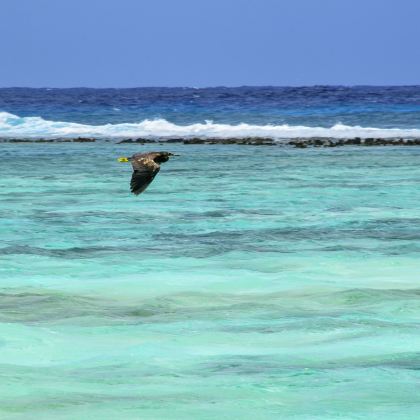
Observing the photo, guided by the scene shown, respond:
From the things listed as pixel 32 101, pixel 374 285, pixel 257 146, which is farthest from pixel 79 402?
pixel 32 101

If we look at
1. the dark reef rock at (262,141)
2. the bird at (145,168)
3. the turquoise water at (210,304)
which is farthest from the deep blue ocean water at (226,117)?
the bird at (145,168)

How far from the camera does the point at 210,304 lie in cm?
959

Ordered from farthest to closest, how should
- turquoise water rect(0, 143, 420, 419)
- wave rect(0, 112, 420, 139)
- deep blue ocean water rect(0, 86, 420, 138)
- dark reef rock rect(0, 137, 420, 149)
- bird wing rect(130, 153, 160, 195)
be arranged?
deep blue ocean water rect(0, 86, 420, 138) < wave rect(0, 112, 420, 139) < dark reef rock rect(0, 137, 420, 149) < bird wing rect(130, 153, 160, 195) < turquoise water rect(0, 143, 420, 419)

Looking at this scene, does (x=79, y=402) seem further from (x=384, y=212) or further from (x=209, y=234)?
(x=384, y=212)

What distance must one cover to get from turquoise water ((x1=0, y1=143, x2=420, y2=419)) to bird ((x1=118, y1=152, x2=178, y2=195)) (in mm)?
728

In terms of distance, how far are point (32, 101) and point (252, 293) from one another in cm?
5592

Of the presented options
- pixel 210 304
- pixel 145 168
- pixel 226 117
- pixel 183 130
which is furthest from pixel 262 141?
pixel 210 304

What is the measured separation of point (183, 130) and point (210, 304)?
98.6 feet

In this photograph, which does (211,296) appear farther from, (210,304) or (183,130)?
(183,130)

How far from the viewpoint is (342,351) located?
8.05 m

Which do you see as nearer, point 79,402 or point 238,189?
point 79,402

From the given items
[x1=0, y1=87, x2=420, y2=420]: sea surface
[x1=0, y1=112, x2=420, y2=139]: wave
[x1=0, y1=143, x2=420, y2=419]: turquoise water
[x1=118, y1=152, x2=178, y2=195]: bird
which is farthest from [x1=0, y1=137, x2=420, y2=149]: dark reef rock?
[x1=118, y1=152, x2=178, y2=195]: bird

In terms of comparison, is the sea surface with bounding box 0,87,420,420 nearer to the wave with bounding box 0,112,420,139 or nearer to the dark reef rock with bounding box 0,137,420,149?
the dark reef rock with bounding box 0,137,420,149

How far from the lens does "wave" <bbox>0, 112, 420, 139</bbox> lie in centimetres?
3656
